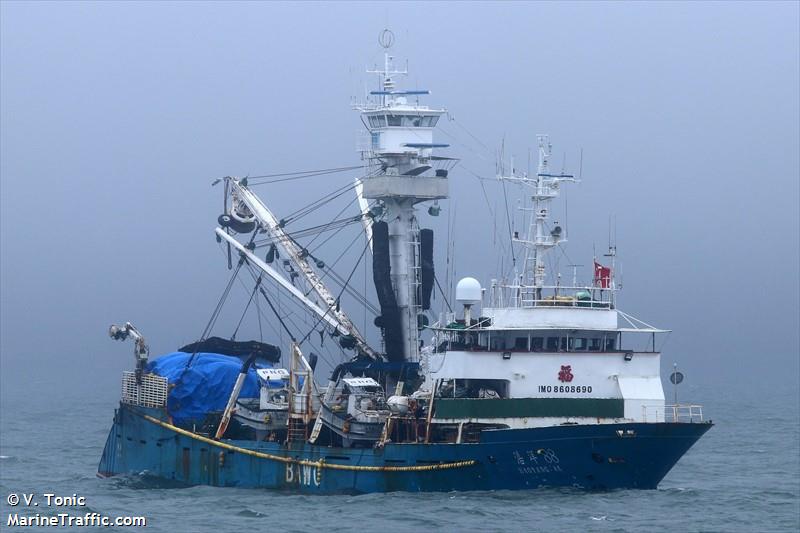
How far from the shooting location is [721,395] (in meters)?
149

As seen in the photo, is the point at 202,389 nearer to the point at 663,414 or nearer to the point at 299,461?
the point at 299,461

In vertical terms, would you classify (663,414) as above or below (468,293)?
below

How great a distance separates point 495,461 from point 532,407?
7.14ft

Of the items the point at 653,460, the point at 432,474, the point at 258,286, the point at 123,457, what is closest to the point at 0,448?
the point at 123,457

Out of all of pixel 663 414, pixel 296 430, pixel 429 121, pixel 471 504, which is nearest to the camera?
pixel 471 504

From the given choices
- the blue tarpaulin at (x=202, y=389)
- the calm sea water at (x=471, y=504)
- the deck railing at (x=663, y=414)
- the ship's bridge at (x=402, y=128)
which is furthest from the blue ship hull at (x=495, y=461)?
the ship's bridge at (x=402, y=128)

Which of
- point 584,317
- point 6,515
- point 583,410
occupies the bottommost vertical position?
point 6,515

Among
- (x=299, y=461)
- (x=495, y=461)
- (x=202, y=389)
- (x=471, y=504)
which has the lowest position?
(x=471, y=504)

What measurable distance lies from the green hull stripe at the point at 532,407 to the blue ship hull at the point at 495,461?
1.21m

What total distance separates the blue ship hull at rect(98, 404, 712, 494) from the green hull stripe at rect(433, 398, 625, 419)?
1.21 metres

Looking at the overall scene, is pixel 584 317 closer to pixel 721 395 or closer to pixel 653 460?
pixel 653 460

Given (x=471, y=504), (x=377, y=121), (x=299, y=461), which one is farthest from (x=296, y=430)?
(x=377, y=121)

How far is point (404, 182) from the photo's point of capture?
180ft

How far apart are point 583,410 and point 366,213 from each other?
13.7 metres
